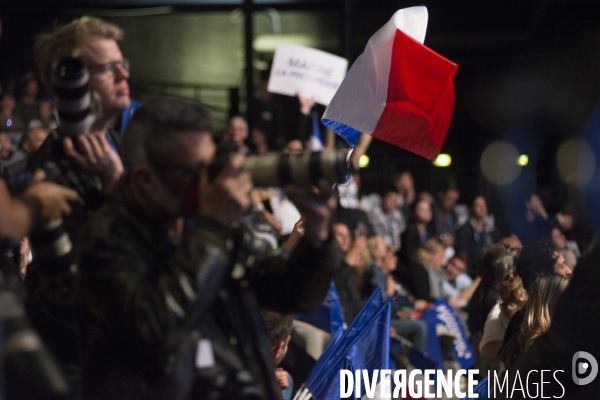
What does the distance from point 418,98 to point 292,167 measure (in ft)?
6.79

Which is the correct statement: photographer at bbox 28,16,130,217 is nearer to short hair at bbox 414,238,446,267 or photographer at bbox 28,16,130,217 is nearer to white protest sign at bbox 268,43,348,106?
white protest sign at bbox 268,43,348,106

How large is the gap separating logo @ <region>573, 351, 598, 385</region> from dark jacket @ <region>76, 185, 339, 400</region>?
1208 millimetres

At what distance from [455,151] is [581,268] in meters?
14.8

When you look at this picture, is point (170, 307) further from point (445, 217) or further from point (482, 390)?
point (445, 217)

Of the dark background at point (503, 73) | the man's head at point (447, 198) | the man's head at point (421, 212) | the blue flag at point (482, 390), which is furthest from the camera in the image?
the dark background at point (503, 73)

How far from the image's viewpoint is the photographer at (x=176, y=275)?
2.19m

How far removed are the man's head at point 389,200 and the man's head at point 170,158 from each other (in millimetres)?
9189

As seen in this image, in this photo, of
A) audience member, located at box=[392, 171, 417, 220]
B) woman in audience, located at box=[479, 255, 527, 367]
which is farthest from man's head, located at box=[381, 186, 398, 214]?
woman in audience, located at box=[479, 255, 527, 367]

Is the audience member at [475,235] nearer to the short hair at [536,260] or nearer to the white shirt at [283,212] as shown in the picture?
the white shirt at [283,212]

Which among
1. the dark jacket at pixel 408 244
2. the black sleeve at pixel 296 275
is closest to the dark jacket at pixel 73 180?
the black sleeve at pixel 296 275

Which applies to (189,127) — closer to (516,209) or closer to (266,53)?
(516,209)

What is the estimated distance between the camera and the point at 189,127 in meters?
2.36

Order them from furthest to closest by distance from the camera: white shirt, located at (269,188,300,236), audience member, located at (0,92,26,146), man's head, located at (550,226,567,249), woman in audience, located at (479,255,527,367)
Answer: man's head, located at (550,226,567,249)
audience member, located at (0,92,26,146)
white shirt, located at (269,188,300,236)
woman in audience, located at (479,255,527,367)

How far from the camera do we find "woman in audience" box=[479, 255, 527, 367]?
512cm
